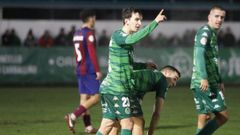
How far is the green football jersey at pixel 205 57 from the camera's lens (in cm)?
1122

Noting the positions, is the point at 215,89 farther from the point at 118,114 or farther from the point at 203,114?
the point at 118,114

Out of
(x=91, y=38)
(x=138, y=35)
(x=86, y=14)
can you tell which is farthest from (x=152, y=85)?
(x=86, y=14)

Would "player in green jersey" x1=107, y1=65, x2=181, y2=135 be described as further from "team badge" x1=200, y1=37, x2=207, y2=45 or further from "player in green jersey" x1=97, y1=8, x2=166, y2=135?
"team badge" x1=200, y1=37, x2=207, y2=45

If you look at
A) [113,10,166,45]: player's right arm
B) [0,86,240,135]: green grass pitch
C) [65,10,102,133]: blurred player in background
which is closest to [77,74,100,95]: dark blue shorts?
[65,10,102,133]: blurred player in background

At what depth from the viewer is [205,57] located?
37.9 feet

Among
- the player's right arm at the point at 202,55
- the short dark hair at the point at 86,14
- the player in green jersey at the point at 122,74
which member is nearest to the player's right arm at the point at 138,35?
the player in green jersey at the point at 122,74

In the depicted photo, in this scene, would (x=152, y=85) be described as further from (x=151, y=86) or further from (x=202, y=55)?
(x=202, y=55)

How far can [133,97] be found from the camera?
34.3 feet

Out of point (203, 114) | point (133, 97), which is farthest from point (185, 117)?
point (133, 97)

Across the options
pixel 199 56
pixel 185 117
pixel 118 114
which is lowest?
pixel 185 117

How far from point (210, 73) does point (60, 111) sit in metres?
7.08

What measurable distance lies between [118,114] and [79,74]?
4589 millimetres

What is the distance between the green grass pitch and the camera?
47.1ft

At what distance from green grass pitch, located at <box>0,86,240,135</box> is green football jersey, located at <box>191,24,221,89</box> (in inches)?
89.7
